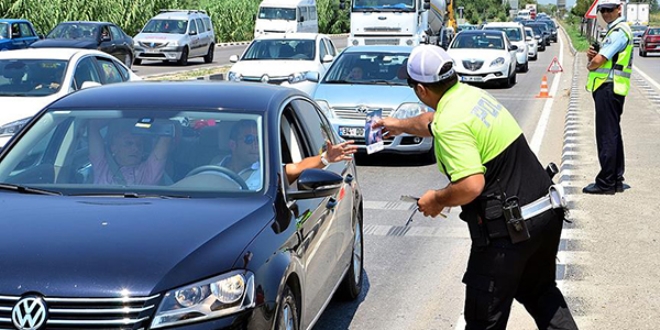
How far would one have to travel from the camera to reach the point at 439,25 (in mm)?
42500

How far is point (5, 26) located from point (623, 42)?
71.7 feet

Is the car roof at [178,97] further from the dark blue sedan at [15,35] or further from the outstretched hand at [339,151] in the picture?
the dark blue sedan at [15,35]

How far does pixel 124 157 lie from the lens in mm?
5527

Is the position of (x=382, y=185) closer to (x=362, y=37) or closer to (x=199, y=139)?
(x=199, y=139)

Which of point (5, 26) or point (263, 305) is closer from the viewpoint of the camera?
point (263, 305)

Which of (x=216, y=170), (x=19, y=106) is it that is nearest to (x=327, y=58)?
(x=19, y=106)

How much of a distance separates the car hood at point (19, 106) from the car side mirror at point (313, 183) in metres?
7.79

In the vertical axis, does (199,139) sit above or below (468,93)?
below

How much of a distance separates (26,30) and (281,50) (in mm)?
10358

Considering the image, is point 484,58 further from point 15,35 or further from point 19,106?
point 19,106

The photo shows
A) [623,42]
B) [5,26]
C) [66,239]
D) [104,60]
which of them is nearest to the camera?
[66,239]

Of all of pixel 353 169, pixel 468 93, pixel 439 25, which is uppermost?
pixel 468 93

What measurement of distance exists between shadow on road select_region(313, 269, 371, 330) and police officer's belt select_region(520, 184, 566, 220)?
79.1 inches

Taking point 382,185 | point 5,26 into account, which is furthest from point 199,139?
point 5,26
